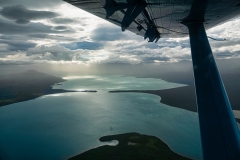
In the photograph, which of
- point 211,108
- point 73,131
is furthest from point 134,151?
point 211,108

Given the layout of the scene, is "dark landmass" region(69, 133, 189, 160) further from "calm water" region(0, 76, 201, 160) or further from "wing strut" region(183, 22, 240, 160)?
"wing strut" region(183, 22, 240, 160)

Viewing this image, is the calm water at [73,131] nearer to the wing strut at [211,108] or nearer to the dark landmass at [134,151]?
the dark landmass at [134,151]

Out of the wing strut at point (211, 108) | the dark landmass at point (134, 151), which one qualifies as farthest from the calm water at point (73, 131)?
the wing strut at point (211, 108)

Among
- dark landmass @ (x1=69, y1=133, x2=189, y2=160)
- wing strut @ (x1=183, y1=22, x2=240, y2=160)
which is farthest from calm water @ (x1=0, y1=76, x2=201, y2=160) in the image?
wing strut @ (x1=183, y1=22, x2=240, y2=160)

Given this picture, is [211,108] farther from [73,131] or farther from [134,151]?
[73,131]

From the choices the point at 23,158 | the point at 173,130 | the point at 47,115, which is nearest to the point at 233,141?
the point at 23,158

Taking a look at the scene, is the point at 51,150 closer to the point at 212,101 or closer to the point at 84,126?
the point at 84,126
